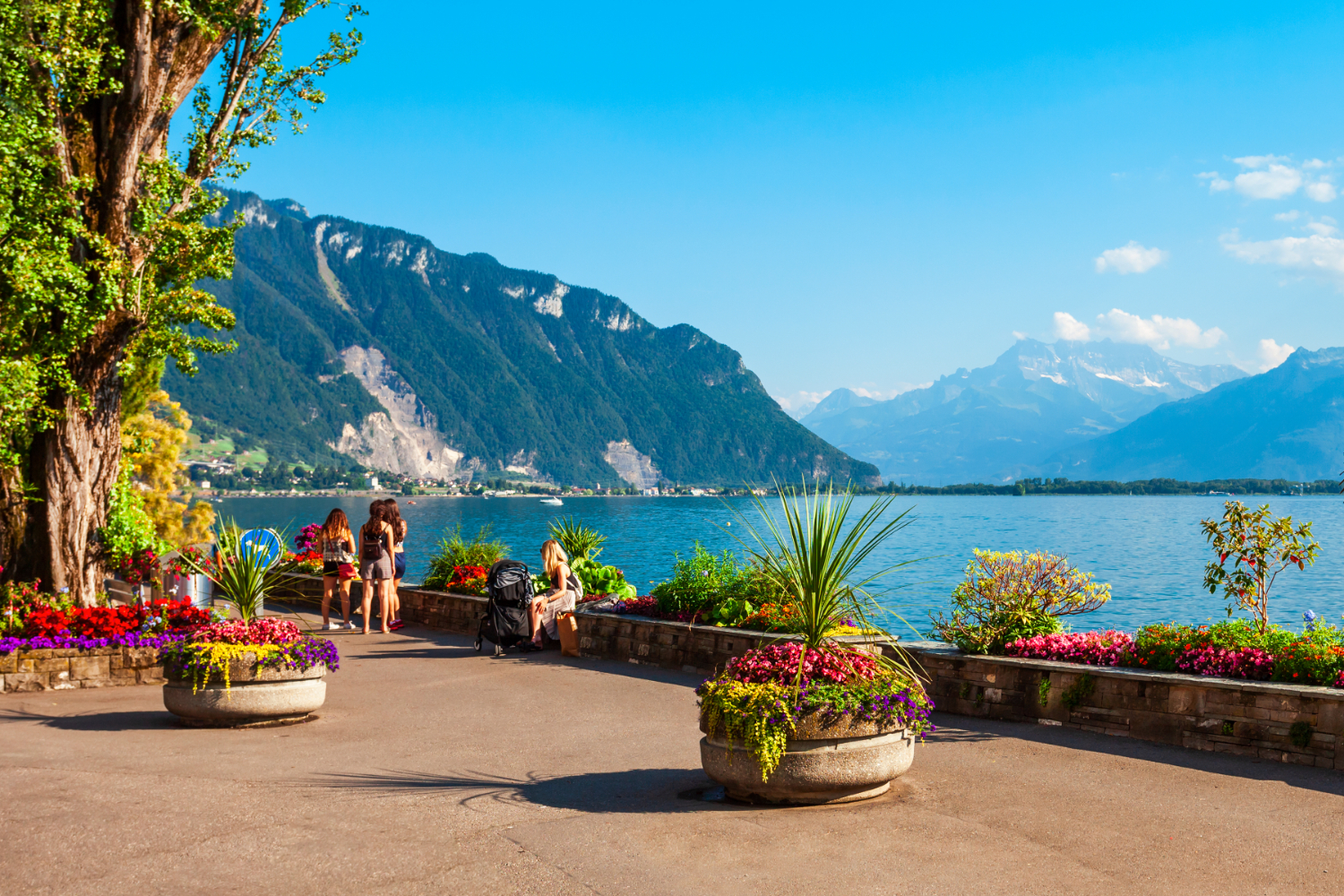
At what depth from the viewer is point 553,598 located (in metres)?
13.6

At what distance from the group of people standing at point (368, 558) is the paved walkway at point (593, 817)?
6643mm

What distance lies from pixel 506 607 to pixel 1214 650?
328 inches

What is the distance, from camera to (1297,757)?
23.4 ft

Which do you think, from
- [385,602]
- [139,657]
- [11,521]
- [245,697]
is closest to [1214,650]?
[245,697]

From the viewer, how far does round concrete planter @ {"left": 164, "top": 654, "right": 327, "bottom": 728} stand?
333 inches

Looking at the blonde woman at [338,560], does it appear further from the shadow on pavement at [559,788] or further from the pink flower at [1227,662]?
the pink flower at [1227,662]

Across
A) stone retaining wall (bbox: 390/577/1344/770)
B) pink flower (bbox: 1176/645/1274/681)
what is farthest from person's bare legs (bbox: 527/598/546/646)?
pink flower (bbox: 1176/645/1274/681)

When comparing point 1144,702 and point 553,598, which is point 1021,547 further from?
point 1144,702

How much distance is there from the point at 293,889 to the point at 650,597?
8917 millimetres

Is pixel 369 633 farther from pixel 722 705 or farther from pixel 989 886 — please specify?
pixel 989 886

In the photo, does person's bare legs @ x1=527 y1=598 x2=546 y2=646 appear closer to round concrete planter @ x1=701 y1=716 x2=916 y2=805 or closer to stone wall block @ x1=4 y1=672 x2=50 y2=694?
stone wall block @ x1=4 y1=672 x2=50 y2=694

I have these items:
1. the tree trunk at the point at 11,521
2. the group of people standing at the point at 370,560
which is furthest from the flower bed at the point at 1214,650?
the tree trunk at the point at 11,521

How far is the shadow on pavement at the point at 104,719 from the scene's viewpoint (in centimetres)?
867

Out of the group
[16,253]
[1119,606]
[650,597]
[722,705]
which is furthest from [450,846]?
[1119,606]
